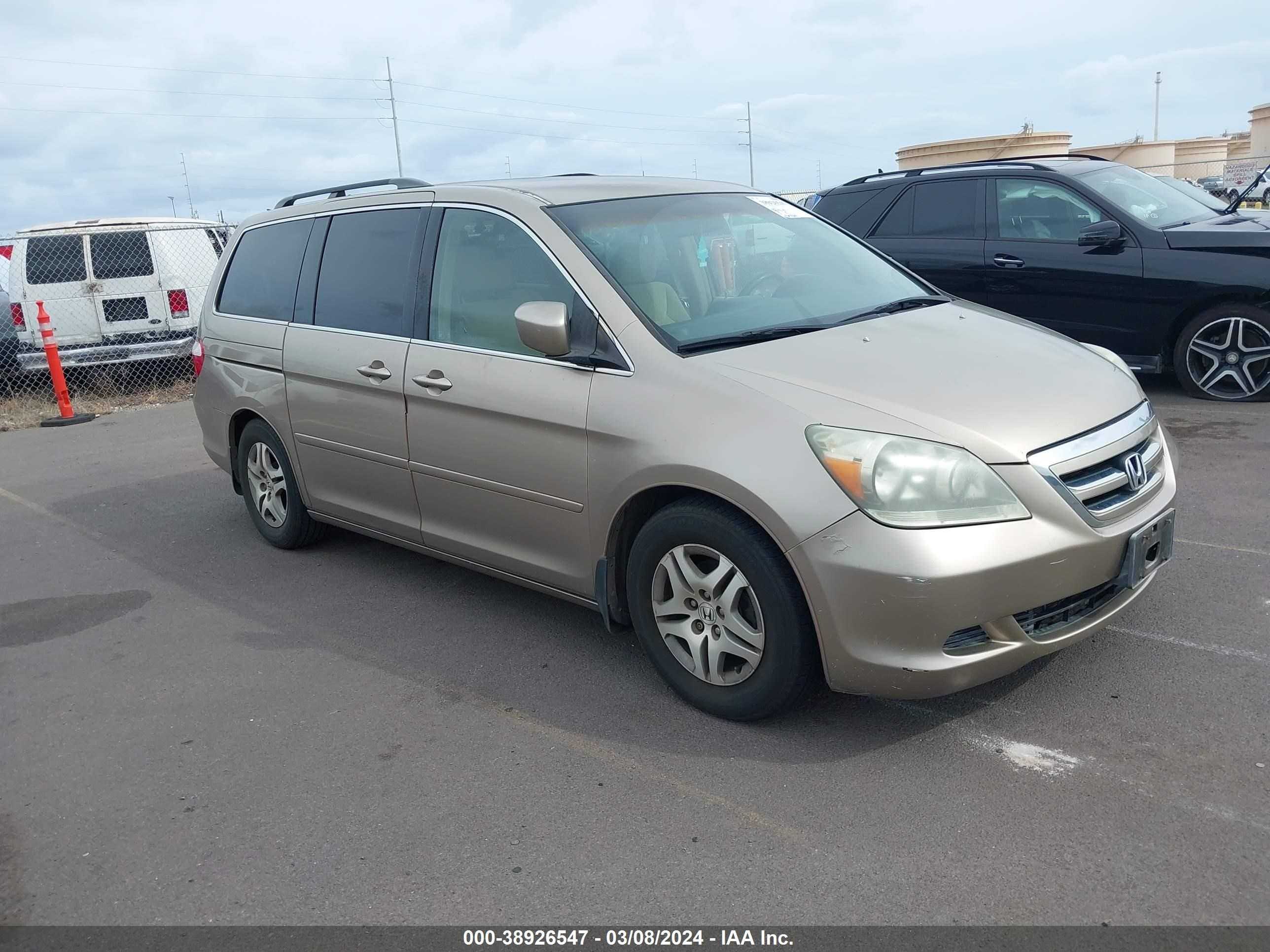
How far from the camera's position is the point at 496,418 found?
4129mm

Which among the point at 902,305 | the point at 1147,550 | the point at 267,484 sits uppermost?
the point at 902,305

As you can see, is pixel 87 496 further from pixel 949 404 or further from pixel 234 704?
pixel 949 404

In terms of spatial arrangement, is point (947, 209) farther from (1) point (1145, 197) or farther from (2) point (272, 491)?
(2) point (272, 491)

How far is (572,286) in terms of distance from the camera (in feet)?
13.0

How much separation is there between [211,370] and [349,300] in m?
1.44

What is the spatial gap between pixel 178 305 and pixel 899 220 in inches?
313

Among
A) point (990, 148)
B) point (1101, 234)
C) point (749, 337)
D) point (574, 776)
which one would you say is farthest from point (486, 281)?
point (990, 148)

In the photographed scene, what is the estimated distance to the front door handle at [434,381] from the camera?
4327 mm

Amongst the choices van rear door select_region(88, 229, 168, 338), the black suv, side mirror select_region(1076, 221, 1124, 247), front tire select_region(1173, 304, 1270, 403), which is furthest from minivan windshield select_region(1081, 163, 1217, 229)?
van rear door select_region(88, 229, 168, 338)

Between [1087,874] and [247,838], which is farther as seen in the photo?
[247,838]

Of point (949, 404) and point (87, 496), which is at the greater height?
point (949, 404)

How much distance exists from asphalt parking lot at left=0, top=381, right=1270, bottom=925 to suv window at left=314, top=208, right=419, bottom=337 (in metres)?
1.30

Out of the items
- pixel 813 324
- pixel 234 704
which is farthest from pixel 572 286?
pixel 234 704
